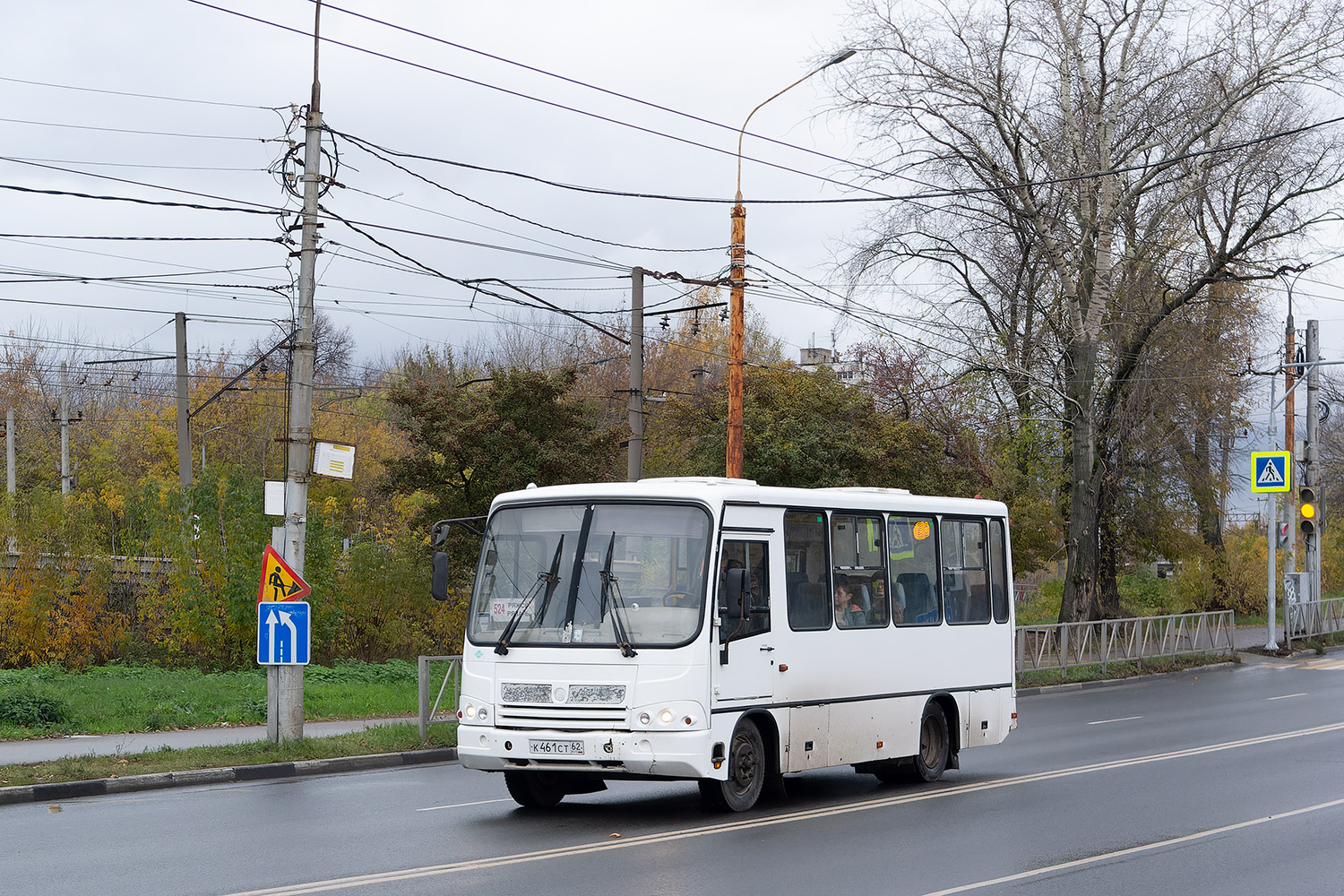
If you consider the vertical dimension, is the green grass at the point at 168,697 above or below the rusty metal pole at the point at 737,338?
below

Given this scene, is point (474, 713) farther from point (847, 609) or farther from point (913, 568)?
point (913, 568)

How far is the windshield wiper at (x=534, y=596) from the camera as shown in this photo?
1166 centimetres

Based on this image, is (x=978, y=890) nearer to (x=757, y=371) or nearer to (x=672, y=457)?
(x=757, y=371)

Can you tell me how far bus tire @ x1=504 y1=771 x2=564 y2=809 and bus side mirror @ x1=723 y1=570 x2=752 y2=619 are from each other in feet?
7.92

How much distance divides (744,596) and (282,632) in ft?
21.7

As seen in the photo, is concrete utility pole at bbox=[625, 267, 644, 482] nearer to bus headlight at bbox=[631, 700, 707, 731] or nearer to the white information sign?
the white information sign

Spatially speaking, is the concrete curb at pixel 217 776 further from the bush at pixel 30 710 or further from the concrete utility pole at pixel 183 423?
the concrete utility pole at pixel 183 423

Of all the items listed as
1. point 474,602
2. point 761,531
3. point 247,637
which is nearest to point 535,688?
point 474,602

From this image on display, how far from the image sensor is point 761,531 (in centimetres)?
1227

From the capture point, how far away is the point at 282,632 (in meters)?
16.0

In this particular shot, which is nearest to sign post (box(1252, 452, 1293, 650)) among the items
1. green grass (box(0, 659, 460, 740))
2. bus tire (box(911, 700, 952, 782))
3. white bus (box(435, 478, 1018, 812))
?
green grass (box(0, 659, 460, 740))

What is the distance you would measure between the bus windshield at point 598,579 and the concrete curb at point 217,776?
4.69 metres

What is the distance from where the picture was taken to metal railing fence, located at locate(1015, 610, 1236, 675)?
2903cm

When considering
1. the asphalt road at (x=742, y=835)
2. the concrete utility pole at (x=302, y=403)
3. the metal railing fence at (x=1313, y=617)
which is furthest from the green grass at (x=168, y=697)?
the metal railing fence at (x=1313, y=617)
